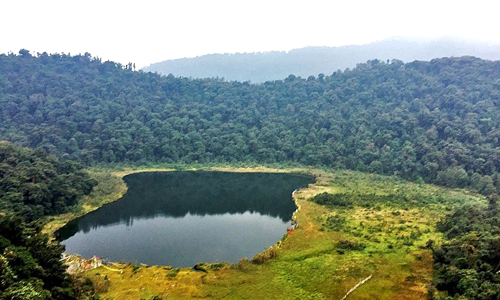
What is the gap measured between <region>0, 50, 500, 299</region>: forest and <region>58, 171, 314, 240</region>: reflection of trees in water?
4.58 metres

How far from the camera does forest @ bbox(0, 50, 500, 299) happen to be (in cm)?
3403

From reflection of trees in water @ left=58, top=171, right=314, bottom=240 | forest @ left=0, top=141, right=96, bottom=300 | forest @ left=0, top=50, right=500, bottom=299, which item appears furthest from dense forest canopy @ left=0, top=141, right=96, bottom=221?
reflection of trees in water @ left=58, top=171, right=314, bottom=240

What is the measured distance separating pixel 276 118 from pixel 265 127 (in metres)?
7.73

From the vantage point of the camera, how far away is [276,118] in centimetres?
9025

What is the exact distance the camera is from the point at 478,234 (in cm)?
2283

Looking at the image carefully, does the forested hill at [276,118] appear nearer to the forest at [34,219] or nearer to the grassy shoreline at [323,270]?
the grassy shoreline at [323,270]

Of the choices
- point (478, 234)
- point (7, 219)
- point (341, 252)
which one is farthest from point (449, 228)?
point (7, 219)

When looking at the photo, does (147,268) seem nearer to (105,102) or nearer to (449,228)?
(449,228)

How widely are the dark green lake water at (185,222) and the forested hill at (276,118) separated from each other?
19.1 m

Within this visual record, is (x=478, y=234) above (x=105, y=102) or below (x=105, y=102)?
below

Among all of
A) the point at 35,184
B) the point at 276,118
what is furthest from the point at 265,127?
the point at 35,184

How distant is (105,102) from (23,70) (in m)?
28.1

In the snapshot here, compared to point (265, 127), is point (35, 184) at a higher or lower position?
lower

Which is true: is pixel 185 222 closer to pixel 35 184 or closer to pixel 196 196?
pixel 196 196
